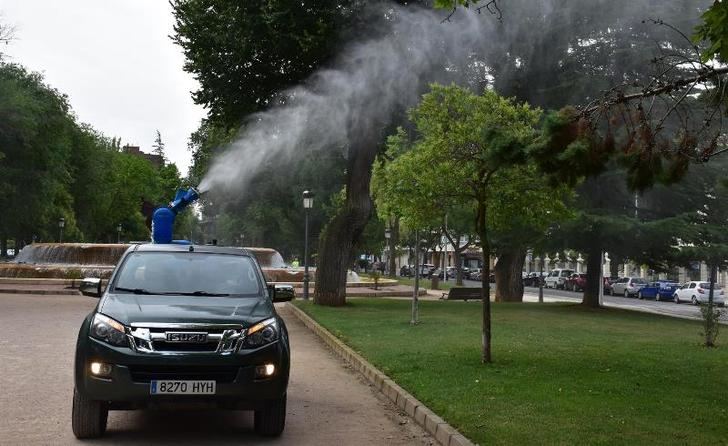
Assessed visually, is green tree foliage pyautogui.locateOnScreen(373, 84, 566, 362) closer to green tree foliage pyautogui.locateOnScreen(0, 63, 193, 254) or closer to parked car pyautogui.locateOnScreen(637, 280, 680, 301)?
green tree foliage pyautogui.locateOnScreen(0, 63, 193, 254)

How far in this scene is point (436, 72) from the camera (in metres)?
22.3

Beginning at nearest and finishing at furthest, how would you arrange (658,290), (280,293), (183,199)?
(280,293) < (183,199) < (658,290)

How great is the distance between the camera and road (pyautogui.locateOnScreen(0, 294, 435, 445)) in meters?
6.68

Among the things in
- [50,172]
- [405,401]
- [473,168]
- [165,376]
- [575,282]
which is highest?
[50,172]

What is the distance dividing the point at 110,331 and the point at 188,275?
140 centimetres

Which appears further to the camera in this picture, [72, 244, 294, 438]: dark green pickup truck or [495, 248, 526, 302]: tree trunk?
[495, 248, 526, 302]: tree trunk

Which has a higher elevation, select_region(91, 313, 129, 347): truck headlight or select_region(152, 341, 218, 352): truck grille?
select_region(91, 313, 129, 347): truck headlight

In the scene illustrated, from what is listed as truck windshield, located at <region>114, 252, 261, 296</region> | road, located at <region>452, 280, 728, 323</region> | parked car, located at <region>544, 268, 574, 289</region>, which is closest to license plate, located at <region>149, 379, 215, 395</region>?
truck windshield, located at <region>114, 252, 261, 296</region>

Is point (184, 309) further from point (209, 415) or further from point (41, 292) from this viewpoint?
point (41, 292)

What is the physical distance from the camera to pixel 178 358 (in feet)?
20.1

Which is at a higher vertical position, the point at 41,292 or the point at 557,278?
the point at 557,278

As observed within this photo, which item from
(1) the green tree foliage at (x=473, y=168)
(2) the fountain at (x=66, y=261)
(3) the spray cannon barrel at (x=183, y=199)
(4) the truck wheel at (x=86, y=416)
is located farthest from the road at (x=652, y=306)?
(4) the truck wheel at (x=86, y=416)

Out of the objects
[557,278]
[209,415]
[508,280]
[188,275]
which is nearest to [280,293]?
[188,275]

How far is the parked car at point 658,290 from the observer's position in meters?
47.1
